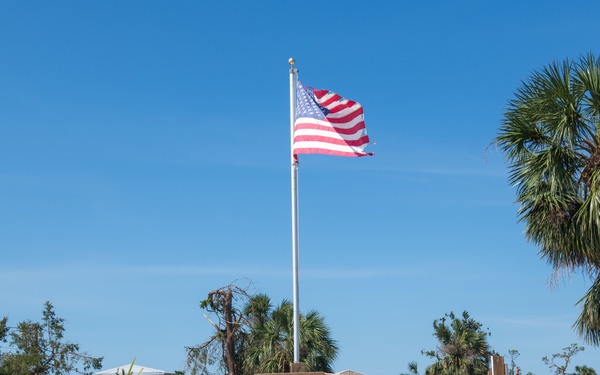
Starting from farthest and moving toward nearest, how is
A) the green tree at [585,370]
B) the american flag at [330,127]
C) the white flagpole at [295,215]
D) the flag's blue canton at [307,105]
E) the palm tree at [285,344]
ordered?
1. the green tree at [585,370]
2. the palm tree at [285,344]
3. the flag's blue canton at [307,105]
4. the american flag at [330,127]
5. the white flagpole at [295,215]

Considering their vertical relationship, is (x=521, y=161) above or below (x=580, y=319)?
above

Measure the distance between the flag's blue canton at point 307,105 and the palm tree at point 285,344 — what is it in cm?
1340

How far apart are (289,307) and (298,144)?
14900 millimetres

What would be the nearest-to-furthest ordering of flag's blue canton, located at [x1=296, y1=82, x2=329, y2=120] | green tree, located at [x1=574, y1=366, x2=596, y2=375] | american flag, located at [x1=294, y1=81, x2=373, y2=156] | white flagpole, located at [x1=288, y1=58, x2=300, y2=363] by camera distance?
1. white flagpole, located at [x1=288, y1=58, x2=300, y2=363]
2. american flag, located at [x1=294, y1=81, x2=373, y2=156]
3. flag's blue canton, located at [x1=296, y1=82, x2=329, y2=120]
4. green tree, located at [x1=574, y1=366, x2=596, y2=375]

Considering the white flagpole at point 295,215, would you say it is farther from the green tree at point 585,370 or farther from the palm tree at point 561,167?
the green tree at point 585,370

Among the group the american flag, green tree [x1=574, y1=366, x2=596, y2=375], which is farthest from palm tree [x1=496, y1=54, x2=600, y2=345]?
green tree [x1=574, y1=366, x2=596, y2=375]

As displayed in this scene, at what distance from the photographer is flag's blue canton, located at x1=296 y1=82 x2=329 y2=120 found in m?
16.4

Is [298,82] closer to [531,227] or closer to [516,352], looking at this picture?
[531,227]

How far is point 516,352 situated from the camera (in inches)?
2275

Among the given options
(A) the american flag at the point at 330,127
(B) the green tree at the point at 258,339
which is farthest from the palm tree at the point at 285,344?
(A) the american flag at the point at 330,127

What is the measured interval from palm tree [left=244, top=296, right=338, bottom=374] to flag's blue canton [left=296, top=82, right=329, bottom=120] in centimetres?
1340

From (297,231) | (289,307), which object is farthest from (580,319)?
(289,307)

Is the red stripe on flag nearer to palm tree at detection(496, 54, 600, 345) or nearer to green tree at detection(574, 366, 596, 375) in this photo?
palm tree at detection(496, 54, 600, 345)

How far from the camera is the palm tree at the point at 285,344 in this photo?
2839 centimetres
